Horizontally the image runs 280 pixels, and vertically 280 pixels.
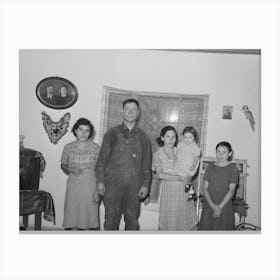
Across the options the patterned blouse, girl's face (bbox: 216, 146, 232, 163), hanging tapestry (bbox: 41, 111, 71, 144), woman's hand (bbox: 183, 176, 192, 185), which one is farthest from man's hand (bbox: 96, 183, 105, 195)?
girl's face (bbox: 216, 146, 232, 163)

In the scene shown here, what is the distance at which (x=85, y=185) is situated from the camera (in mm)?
3260

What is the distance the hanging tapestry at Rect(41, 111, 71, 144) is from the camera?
3.27 metres

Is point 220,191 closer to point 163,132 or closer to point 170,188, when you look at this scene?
point 170,188

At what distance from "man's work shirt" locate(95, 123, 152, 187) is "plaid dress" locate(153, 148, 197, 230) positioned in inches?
3.4

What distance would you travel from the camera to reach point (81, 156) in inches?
129

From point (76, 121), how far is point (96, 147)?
0.23 metres

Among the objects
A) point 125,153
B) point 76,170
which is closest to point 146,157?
point 125,153

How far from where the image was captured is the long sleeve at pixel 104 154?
3260 millimetres

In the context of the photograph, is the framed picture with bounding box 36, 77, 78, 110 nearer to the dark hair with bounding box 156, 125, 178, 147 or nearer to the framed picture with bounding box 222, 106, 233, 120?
the dark hair with bounding box 156, 125, 178, 147

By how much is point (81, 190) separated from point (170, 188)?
619 mm
